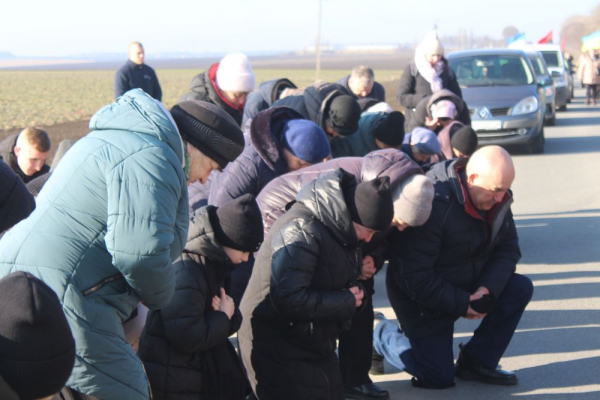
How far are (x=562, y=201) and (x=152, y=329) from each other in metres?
8.47

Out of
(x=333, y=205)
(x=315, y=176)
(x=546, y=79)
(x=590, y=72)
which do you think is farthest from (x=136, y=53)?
(x=590, y=72)

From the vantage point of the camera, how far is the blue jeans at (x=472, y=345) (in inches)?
199

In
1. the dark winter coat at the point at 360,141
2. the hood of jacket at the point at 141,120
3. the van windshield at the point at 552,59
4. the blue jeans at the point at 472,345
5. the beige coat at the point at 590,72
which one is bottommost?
the beige coat at the point at 590,72

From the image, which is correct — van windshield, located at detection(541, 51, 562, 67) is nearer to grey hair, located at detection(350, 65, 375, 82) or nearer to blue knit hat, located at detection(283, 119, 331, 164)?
grey hair, located at detection(350, 65, 375, 82)

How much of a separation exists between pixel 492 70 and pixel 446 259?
453 inches

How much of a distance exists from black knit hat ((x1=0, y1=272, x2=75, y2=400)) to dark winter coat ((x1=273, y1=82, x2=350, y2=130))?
4318 millimetres

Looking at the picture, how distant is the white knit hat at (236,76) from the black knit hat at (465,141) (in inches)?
81.1

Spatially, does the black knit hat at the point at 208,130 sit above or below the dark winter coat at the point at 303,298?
A: above

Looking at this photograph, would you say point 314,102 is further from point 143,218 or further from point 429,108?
point 143,218

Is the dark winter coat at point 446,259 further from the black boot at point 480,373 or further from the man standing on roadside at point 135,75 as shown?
the man standing on roadside at point 135,75

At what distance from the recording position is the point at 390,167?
4586 mm

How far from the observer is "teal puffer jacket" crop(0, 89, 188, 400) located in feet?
9.17

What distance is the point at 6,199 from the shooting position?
2.44 m

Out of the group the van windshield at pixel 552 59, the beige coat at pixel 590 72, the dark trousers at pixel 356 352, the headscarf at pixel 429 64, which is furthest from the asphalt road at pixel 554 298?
the beige coat at pixel 590 72
